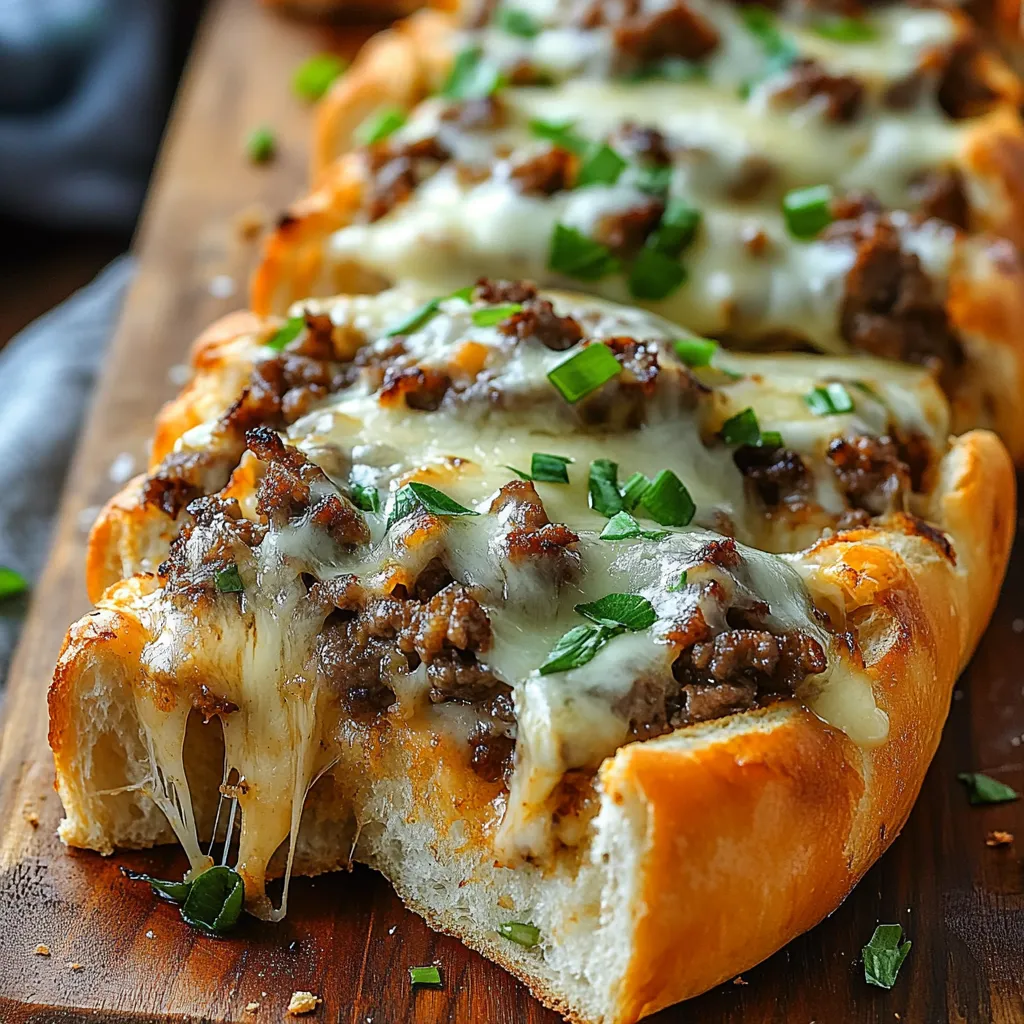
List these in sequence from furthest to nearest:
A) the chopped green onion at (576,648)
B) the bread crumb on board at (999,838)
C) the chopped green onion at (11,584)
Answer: the chopped green onion at (11,584) → the bread crumb on board at (999,838) → the chopped green onion at (576,648)

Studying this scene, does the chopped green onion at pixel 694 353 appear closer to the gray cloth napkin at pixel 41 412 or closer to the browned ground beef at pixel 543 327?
the browned ground beef at pixel 543 327

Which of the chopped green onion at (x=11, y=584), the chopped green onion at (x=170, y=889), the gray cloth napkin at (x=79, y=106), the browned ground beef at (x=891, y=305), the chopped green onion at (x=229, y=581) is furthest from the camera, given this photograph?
the gray cloth napkin at (x=79, y=106)

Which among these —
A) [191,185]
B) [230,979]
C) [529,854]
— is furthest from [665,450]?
[191,185]

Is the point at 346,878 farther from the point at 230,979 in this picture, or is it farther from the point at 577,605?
the point at 577,605

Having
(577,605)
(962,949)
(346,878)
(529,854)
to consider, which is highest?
(577,605)

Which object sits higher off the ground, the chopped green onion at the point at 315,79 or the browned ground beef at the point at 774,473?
the browned ground beef at the point at 774,473

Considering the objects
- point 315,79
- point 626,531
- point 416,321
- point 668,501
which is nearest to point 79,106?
point 315,79

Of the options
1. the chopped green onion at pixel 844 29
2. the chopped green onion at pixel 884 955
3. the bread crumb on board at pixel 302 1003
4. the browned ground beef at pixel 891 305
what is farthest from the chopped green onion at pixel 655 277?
the bread crumb on board at pixel 302 1003
